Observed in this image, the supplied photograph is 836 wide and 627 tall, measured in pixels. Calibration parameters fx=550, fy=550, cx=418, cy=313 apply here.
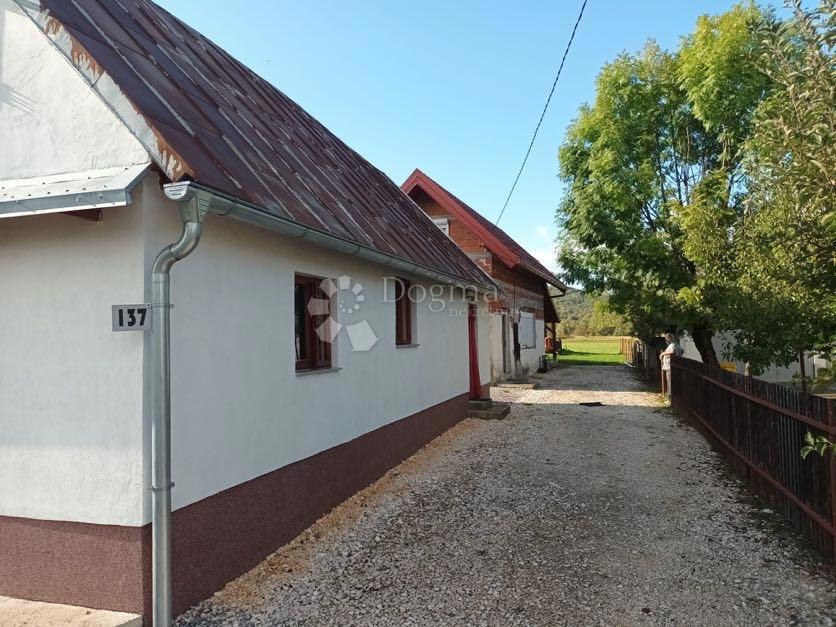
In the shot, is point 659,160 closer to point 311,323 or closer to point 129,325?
point 311,323

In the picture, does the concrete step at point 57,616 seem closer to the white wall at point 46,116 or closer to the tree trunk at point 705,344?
the white wall at point 46,116

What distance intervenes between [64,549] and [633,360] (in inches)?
1018

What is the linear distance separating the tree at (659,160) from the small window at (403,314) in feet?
16.6

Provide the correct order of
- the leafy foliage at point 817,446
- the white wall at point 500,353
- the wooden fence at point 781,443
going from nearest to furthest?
the leafy foliage at point 817,446
the wooden fence at point 781,443
the white wall at point 500,353

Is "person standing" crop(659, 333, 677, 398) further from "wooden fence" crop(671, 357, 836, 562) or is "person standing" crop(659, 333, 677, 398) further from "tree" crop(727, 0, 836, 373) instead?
"tree" crop(727, 0, 836, 373)

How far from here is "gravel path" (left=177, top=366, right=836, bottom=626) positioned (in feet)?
12.0

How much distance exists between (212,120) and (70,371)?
2.29 metres

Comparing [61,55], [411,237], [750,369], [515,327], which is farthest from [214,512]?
[515,327]

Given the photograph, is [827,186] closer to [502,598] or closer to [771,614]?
[771,614]

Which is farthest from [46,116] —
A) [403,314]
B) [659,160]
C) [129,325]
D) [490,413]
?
[659,160]

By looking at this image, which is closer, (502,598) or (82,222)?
(82,222)

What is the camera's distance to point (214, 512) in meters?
3.91

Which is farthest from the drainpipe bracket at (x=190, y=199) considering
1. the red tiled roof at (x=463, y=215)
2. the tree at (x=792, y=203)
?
the red tiled roof at (x=463, y=215)

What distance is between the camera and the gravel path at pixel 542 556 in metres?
3.64
